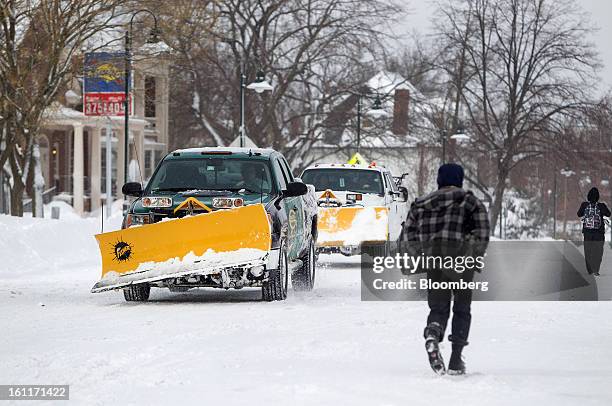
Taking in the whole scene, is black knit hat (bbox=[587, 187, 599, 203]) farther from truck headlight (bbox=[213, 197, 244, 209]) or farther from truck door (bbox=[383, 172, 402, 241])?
truck headlight (bbox=[213, 197, 244, 209])

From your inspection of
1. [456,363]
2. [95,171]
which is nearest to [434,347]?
[456,363]

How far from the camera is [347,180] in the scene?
86.4 feet

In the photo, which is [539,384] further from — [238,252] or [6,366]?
[238,252]

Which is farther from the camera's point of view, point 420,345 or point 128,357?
point 420,345

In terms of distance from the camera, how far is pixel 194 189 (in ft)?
56.1

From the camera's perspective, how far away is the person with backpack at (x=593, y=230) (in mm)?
24188

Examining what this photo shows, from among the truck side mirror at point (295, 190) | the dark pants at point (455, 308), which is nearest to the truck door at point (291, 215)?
the truck side mirror at point (295, 190)

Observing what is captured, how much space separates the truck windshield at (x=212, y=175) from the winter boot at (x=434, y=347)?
7379mm

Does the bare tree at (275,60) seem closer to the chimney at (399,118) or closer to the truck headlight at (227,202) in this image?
the chimney at (399,118)

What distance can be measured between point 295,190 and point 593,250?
8.57m

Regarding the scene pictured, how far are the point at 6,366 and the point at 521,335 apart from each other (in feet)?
15.8

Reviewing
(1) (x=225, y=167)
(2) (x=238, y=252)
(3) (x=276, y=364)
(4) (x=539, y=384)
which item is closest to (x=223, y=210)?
(2) (x=238, y=252)

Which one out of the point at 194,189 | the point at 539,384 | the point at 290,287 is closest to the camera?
the point at 539,384

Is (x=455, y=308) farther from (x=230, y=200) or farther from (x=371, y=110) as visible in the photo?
(x=371, y=110)
